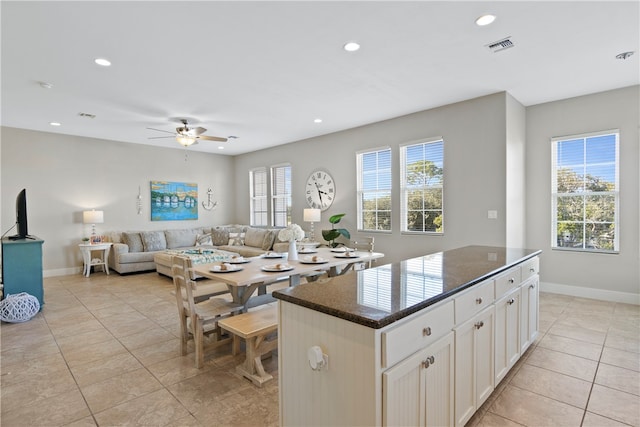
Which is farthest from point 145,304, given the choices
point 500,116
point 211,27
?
Result: point 500,116

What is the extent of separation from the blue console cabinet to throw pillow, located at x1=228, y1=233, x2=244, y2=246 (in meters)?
3.66

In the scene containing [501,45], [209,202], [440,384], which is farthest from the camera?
[209,202]

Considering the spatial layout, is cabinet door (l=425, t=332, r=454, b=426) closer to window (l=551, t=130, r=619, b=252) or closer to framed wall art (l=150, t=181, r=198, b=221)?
window (l=551, t=130, r=619, b=252)

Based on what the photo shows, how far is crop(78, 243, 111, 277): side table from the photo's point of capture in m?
6.28

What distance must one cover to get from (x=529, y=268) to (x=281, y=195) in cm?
580

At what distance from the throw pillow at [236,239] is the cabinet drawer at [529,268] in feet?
19.4

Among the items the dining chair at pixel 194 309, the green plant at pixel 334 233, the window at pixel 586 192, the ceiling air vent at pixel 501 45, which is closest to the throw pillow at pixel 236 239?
the green plant at pixel 334 233

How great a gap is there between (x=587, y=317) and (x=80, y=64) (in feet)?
20.0

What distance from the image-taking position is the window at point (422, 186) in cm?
506

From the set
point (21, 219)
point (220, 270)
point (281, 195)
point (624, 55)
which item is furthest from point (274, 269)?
point (281, 195)

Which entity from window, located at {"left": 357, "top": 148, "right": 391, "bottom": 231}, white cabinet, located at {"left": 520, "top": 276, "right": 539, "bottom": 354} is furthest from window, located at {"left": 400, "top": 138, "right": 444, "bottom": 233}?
white cabinet, located at {"left": 520, "top": 276, "right": 539, "bottom": 354}

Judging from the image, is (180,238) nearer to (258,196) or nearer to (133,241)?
(133,241)

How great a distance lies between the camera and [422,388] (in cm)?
146

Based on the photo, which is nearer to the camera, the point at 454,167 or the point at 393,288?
the point at 393,288
